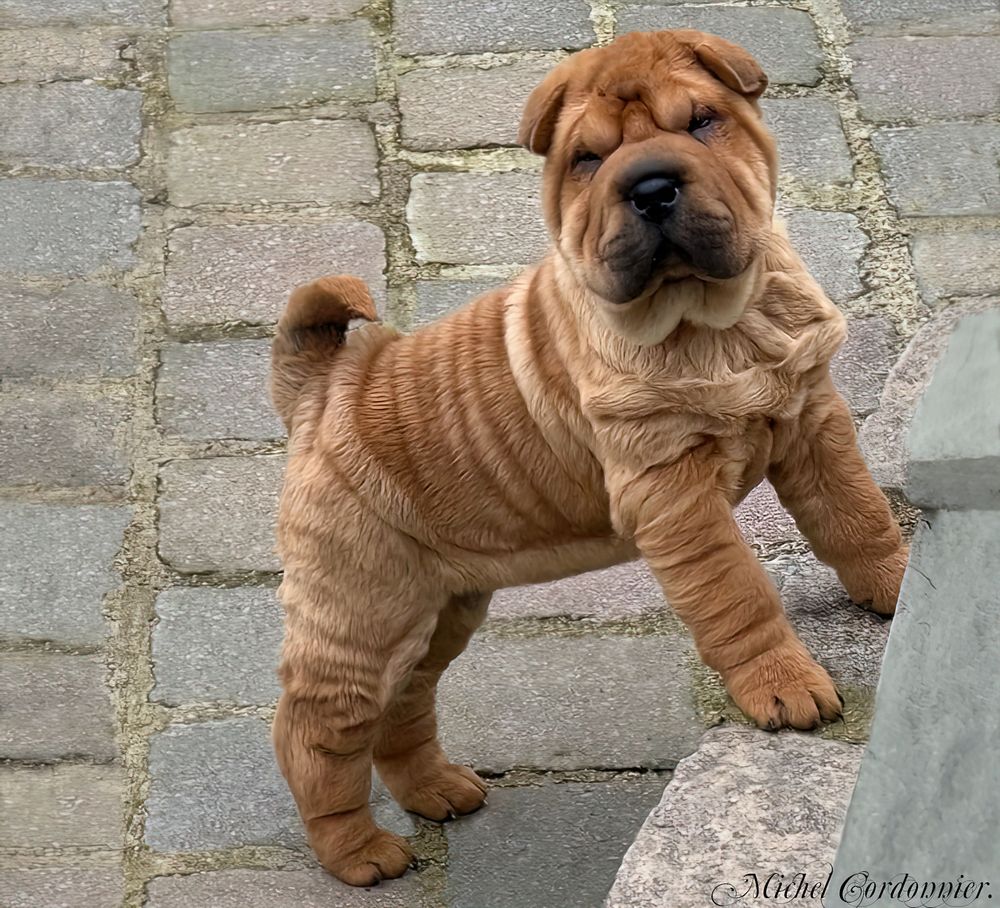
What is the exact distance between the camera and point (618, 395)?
2.66 meters

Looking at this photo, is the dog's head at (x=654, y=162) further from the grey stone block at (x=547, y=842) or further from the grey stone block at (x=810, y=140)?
the grey stone block at (x=810, y=140)

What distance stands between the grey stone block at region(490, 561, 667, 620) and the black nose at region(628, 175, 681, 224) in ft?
4.83

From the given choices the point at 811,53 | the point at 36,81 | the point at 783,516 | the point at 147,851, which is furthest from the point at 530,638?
the point at 36,81

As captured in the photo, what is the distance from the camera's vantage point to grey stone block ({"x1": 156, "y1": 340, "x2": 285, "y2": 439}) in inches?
171

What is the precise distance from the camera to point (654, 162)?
2.50 m

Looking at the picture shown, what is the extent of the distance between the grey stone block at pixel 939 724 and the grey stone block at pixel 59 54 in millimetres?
4199

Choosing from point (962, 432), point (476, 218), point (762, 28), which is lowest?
point (476, 218)

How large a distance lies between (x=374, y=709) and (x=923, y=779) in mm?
1397

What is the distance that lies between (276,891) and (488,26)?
10.5 ft

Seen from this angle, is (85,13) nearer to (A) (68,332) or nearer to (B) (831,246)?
(A) (68,332)

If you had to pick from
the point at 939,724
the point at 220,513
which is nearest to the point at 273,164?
the point at 220,513

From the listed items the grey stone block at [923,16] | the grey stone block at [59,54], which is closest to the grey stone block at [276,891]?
the grey stone block at [59,54]

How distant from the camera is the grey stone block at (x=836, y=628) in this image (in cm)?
293

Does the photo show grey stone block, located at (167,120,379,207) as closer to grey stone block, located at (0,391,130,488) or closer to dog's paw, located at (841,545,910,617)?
grey stone block, located at (0,391,130,488)
